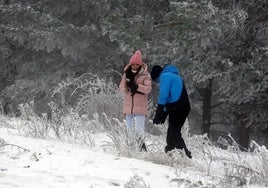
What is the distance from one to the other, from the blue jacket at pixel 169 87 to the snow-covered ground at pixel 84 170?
91 cm

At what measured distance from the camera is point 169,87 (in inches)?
265

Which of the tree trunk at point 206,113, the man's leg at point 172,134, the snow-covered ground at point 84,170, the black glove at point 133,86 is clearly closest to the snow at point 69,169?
the snow-covered ground at point 84,170

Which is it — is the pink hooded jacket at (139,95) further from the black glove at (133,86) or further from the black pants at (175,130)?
the black pants at (175,130)

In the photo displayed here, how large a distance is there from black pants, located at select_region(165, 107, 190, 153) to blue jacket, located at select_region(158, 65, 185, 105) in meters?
0.18

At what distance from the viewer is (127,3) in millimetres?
16094

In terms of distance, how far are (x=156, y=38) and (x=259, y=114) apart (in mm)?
5475

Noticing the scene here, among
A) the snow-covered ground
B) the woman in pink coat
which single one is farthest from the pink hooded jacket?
the snow-covered ground

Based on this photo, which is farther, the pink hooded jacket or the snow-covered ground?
the pink hooded jacket

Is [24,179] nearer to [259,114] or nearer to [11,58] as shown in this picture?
[259,114]

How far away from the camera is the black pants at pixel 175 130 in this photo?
673 centimetres

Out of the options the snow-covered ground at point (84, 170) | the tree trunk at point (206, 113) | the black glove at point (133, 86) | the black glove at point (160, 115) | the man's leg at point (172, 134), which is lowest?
the tree trunk at point (206, 113)

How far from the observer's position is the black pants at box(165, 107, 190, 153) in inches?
265

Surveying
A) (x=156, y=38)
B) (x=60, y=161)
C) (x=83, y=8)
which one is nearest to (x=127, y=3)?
(x=83, y=8)

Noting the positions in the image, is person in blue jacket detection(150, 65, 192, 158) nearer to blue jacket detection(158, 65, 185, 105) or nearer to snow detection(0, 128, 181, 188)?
blue jacket detection(158, 65, 185, 105)
